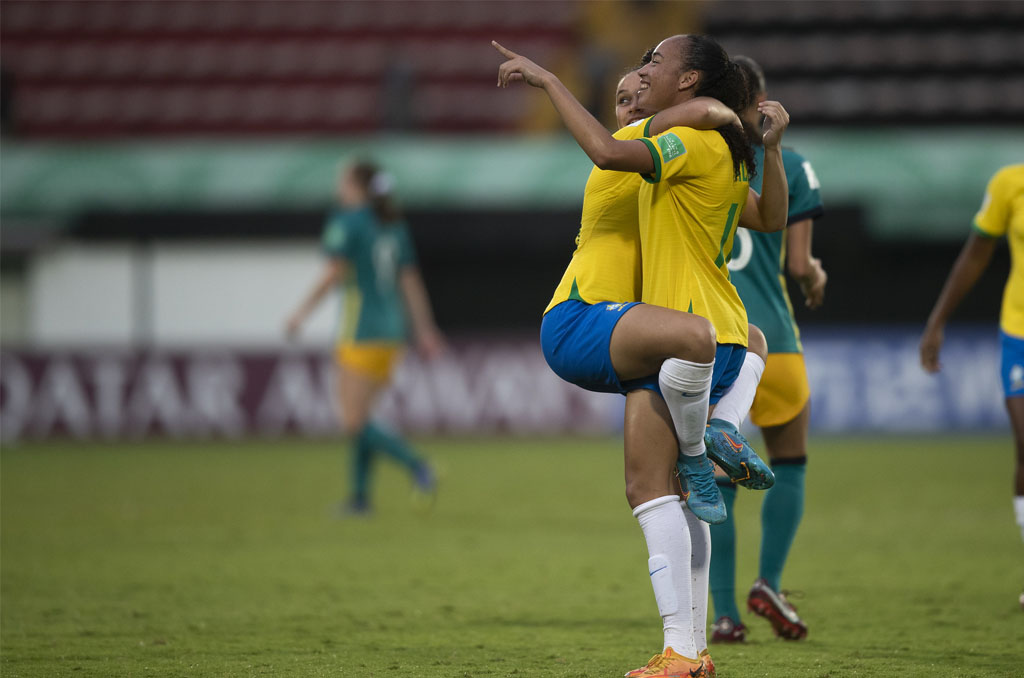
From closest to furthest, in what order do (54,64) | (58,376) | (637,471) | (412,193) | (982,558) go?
(637,471) < (982,558) < (58,376) < (412,193) < (54,64)

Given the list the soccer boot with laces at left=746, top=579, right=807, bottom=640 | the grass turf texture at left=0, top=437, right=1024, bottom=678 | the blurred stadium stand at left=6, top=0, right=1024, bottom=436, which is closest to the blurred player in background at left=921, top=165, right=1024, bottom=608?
the grass turf texture at left=0, top=437, right=1024, bottom=678

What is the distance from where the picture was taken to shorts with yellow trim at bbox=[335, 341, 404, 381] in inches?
372

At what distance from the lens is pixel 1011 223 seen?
5.67 meters

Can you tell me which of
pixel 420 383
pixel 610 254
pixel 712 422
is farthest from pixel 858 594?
pixel 420 383

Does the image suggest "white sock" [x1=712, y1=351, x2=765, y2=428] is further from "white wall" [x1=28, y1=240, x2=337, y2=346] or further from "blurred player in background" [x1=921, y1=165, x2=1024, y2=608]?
"white wall" [x1=28, y1=240, x2=337, y2=346]

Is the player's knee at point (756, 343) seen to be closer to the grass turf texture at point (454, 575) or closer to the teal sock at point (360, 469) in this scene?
the grass turf texture at point (454, 575)

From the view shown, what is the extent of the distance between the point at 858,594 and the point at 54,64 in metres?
18.9

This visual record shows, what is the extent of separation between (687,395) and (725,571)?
1.35 meters

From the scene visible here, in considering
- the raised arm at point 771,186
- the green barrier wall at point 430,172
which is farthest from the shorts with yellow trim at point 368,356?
the green barrier wall at point 430,172

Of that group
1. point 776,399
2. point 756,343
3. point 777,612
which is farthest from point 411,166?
point 756,343

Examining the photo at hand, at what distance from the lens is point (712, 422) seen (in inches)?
161

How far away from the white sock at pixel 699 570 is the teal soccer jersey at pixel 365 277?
5468 millimetres

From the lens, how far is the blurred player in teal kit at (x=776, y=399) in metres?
4.92

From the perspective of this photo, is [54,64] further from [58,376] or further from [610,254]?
[610,254]
